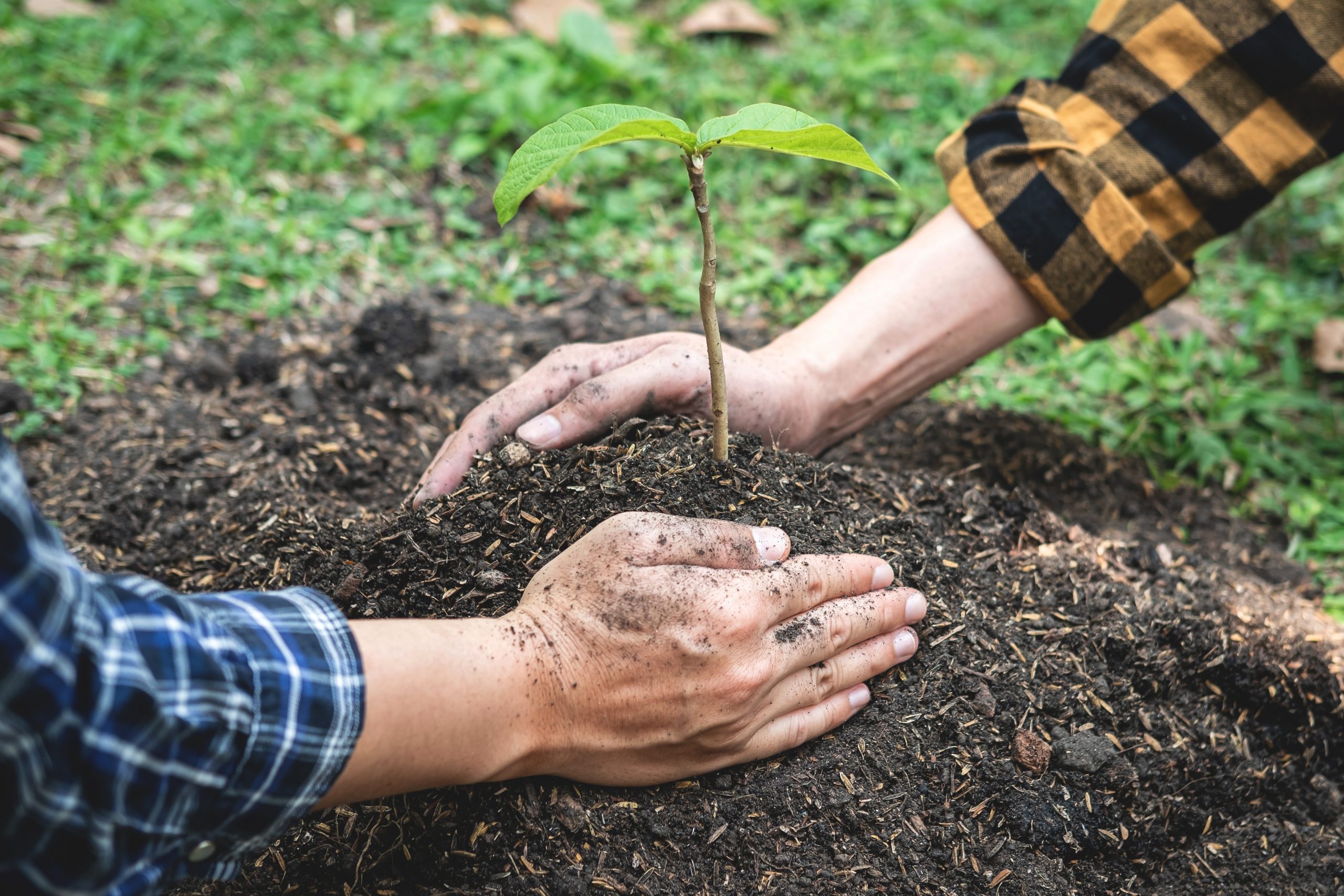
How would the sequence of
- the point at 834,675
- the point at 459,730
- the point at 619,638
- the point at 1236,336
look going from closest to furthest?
the point at 459,730 < the point at 619,638 < the point at 834,675 < the point at 1236,336

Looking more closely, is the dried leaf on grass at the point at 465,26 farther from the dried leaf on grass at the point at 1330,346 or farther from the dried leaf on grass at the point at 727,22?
the dried leaf on grass at the point at 1330,346

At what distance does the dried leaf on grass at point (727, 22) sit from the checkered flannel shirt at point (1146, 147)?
2.60 metres

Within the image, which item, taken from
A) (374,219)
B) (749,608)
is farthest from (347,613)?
(374,219)

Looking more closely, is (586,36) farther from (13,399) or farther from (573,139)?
(573,139)

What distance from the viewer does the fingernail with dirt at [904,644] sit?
5.62ft

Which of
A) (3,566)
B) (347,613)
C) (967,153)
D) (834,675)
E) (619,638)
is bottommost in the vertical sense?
(347,613)

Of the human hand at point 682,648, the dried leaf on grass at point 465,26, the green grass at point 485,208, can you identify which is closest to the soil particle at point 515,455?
the human hand at point 682,648

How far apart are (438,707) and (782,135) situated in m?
0.94

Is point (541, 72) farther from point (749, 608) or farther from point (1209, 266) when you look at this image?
point (749, 608)

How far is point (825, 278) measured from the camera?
334 centimetres

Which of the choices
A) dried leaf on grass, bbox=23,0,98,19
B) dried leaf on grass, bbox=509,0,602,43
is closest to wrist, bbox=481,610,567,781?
dried leaf on grass, bbox=509,0,602,43

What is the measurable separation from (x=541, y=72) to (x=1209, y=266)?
285 cm

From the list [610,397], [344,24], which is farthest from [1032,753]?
[344,24]

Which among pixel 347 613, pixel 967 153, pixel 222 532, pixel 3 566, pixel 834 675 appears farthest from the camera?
pixel 967 153
